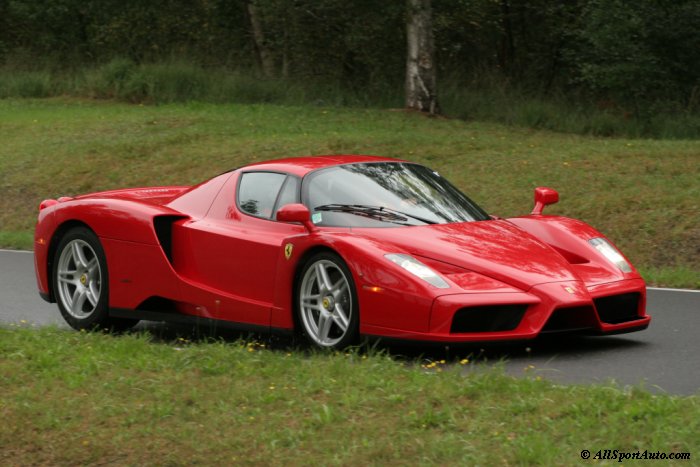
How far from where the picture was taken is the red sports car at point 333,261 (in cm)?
758

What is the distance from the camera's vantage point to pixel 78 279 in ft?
31.1

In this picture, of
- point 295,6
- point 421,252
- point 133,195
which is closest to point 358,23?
point 295,6

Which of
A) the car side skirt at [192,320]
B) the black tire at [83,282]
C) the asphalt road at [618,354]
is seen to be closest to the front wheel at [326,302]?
the car side skirt at [192,320]

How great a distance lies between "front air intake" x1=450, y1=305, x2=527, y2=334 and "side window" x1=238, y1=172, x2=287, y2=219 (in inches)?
71.9

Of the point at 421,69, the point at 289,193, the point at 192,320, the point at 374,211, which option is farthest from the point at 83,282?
the point at 421,69

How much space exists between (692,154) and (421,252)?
10.7 m

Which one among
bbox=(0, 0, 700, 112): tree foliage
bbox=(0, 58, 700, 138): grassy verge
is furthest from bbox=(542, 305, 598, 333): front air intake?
bbox=(0, 0, 700, 112): tree foliage

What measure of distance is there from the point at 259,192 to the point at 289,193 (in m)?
0.33

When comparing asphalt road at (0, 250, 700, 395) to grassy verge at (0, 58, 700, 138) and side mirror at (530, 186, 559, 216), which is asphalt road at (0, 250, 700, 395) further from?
grassy verge at (0, 58, 700, 138)

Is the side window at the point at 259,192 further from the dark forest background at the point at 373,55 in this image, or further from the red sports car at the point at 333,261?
the dark forest background at the point at 373,55

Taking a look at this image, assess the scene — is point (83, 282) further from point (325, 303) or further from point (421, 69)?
point (421, 69)

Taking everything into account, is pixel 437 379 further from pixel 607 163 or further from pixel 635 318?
pixel 607 163

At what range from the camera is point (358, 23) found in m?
28.9

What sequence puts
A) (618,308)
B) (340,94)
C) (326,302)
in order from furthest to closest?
(340,94)
(618,308)
(326,302)
